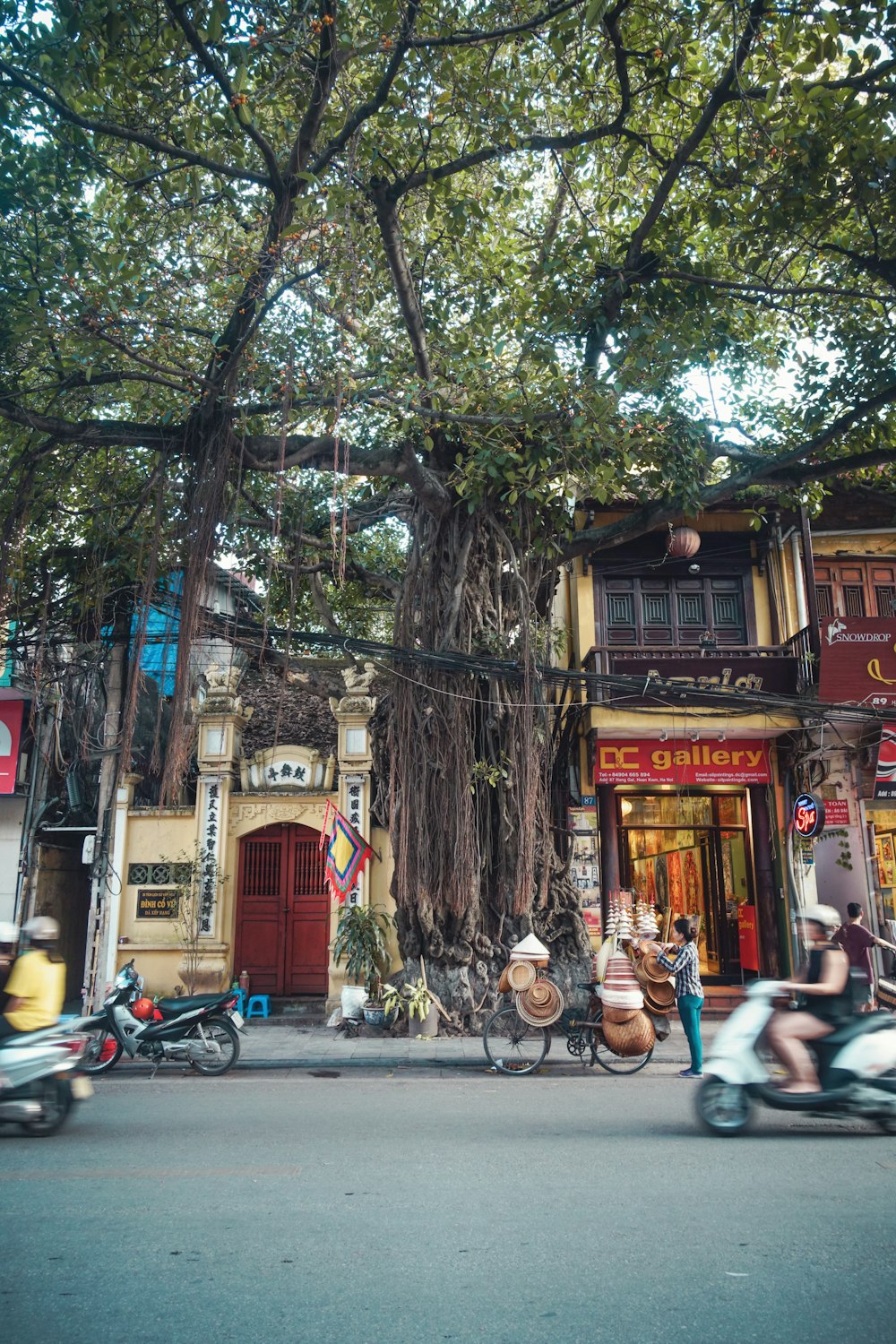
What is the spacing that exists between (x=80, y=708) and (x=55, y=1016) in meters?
8.59

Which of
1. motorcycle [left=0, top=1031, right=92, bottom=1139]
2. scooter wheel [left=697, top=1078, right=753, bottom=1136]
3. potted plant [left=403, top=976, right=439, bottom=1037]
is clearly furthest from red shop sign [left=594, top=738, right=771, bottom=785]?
motorcycle [left=0, top=1031, right=92, bottom=1139]

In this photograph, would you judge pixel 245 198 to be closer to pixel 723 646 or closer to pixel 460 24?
pixel 460 24

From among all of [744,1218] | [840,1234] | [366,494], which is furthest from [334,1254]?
[366,494]

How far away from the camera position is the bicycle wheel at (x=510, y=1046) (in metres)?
9.52

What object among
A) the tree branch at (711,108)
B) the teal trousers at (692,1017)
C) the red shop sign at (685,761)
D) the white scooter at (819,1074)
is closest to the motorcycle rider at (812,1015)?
the white scooter at (819,1074)

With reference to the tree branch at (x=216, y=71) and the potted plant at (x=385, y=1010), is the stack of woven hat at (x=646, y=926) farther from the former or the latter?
the tree branch at (x=216, y=71)

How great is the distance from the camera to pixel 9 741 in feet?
48.0

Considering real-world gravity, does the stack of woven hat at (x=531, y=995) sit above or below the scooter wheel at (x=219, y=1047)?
above

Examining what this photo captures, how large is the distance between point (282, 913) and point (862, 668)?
8.74 m

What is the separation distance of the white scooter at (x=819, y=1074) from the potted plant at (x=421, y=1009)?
5299 millimetres

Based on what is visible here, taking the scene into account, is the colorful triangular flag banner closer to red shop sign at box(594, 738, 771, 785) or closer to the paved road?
red shop sign at box(594, 738, 771, 785)

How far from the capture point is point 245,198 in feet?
29.3

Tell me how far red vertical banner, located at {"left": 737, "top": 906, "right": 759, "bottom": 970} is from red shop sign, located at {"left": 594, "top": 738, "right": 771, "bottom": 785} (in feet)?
6.84

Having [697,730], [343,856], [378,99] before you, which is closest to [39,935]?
[343,856]
